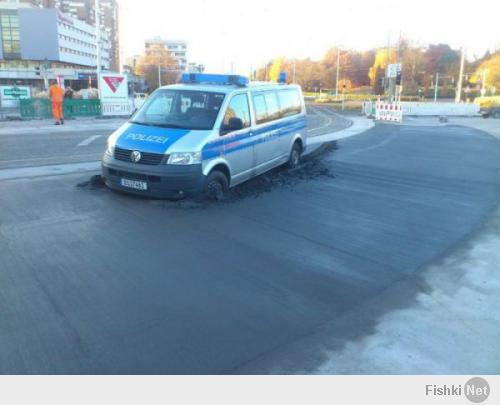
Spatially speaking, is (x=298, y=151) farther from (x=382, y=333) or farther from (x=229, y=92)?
(x=382, y=333)

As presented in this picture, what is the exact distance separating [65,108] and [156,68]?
88355 millimetres

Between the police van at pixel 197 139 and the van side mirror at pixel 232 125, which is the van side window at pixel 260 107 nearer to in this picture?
the police van at pixel 197 139

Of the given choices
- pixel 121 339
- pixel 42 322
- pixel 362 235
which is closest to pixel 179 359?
pixel 121 339

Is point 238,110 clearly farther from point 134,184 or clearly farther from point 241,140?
point 134,184

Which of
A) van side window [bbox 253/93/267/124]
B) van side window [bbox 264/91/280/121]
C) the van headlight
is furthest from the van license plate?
van side window [bbox 264/91/280/121]

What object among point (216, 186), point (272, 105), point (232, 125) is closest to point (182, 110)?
point (232, 125)

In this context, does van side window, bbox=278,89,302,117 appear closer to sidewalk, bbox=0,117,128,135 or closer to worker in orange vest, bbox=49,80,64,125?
sidewalk, bbox=0,117,128,135

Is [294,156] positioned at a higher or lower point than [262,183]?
higher

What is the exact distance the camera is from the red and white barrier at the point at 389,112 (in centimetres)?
2959

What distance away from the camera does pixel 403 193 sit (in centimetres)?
890

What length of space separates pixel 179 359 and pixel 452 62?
9798cm

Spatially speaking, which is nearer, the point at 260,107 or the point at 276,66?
the point at 260,107

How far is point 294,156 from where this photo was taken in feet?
35.8

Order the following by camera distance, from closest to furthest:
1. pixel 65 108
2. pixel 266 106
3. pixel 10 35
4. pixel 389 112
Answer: pixel 266 106 → pixel 65 108 → pixel 389 112 → pixel 10 35
